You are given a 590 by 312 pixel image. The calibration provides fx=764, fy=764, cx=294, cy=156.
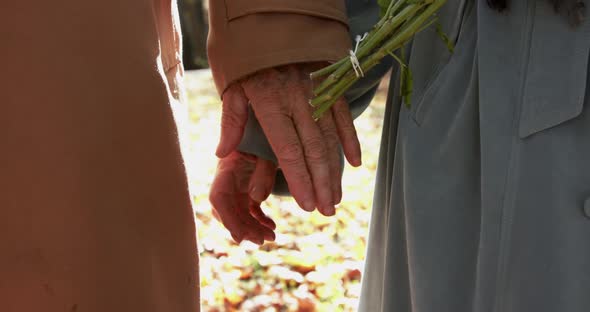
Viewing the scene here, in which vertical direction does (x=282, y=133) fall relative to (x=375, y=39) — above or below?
below

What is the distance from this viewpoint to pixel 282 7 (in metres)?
1.60

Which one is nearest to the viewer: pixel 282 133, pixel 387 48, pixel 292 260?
pixel 387 48

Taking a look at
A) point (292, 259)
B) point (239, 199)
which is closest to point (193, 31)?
point (292, 259)

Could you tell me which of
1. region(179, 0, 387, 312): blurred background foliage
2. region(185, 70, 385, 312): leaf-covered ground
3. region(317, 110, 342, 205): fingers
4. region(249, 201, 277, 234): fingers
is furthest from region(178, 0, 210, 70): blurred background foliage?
region(317, 110, 342, 205): fingers

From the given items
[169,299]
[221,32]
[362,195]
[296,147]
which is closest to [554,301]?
[296,147]

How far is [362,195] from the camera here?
4.63 meters

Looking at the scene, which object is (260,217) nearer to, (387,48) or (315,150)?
(315,150)

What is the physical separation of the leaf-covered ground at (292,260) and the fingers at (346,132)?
122 cm

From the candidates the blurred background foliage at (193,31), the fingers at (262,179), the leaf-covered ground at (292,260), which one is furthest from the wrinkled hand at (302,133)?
the blurred background foliage at (193,31)

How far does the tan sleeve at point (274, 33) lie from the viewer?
160 centimetres

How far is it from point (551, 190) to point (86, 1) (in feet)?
2.83

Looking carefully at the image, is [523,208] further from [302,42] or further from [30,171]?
[30,171]

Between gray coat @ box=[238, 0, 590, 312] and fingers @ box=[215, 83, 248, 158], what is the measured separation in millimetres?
347

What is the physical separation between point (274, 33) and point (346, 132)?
0.26m
